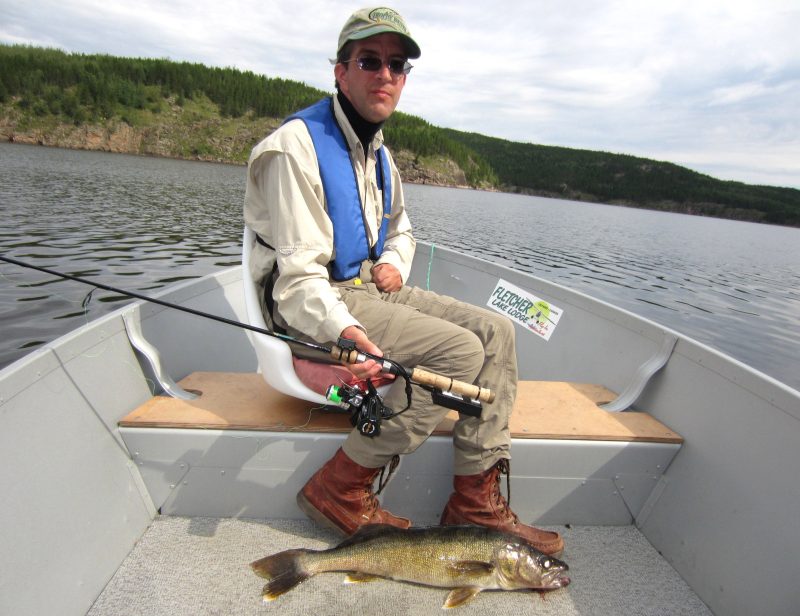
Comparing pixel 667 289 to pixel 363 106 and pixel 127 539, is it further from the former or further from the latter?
pixel 127 539

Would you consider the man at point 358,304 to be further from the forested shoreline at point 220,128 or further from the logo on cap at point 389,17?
the forested shoreline at point 220,128

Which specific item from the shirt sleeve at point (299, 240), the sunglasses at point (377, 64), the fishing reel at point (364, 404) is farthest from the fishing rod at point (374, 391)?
the sunglasses at point (377, 64)

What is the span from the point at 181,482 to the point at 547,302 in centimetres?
329

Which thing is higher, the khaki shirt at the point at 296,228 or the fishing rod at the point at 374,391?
the khaki shirt at the point at 296,228

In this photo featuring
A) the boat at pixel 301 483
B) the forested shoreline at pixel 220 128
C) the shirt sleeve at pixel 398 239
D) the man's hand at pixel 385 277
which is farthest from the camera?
the forested shoreline at pixel 220 128

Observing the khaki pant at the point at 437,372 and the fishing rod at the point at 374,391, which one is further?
the khaki pant at the point at 437,372

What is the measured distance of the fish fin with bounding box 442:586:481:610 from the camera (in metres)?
2.12

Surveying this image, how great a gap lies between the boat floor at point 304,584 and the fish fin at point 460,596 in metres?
0.05

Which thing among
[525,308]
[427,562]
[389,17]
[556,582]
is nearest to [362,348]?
[427,562]

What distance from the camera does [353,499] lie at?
2.35m

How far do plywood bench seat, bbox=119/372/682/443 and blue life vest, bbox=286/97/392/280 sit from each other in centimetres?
82

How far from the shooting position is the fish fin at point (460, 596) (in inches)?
83.7

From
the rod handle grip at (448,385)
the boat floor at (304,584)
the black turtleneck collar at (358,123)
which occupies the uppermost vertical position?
the black turtleneck collar at (358,123)

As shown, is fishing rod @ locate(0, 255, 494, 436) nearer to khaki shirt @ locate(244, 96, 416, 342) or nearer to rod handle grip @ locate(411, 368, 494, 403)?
rod handle grip @ locate(411, 368, 494, 403)
